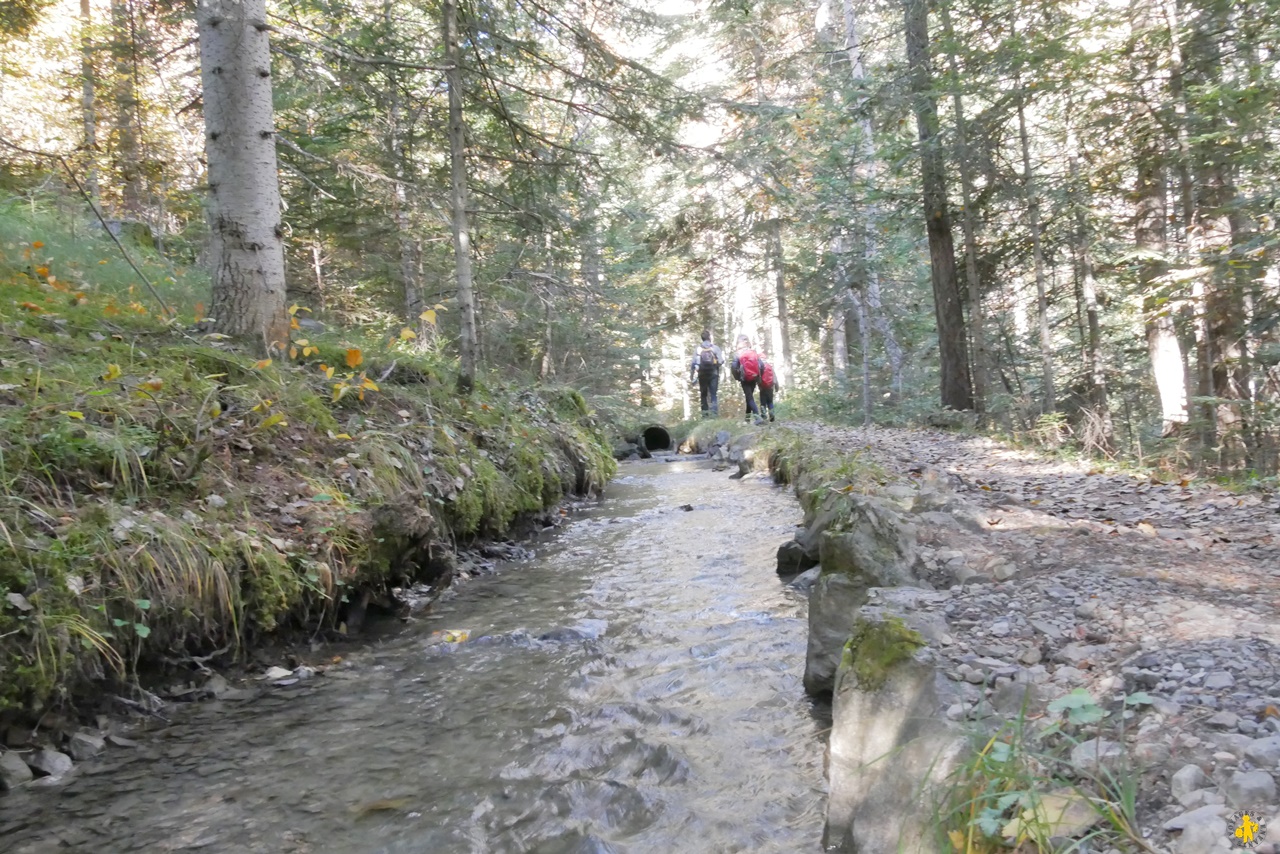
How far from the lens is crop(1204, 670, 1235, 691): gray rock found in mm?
2291

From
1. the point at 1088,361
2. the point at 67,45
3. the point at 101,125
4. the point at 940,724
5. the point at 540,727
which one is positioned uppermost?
the point at 67,45

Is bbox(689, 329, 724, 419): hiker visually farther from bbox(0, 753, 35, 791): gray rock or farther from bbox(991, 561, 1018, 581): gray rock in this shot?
bbox(0, 753, 35, 791): gray rock

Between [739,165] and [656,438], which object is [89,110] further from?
[656,438]

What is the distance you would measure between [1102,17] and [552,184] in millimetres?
7309

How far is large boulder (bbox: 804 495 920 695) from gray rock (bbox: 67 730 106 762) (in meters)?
3.45

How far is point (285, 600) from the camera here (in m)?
4.33

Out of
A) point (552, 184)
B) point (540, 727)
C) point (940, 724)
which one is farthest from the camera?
point (552, 184)

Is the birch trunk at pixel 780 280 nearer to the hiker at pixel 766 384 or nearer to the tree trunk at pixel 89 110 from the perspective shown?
the hiker at pixel 766 384

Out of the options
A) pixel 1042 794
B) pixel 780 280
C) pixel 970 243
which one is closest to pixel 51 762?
pixel 1042 794

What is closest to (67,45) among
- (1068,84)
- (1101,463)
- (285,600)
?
(285,600)

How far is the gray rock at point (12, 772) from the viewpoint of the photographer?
3012 millimetres

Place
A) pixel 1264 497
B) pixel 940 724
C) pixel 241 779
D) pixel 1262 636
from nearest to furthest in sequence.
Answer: pixel 940 724
pixel 1262 636
pixel 241 779
pixel 1264 497

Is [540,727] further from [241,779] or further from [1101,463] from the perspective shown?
[1101,463]

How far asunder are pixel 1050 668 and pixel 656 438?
19.5m
